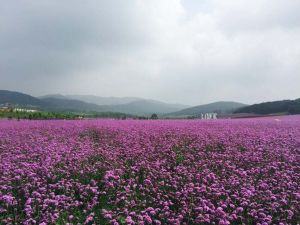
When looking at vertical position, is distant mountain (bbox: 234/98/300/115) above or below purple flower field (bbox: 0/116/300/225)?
above

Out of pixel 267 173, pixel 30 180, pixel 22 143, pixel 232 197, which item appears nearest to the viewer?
pixel 232 197

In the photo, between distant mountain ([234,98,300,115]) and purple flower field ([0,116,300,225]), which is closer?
purple flower field ([0,116,300,225])

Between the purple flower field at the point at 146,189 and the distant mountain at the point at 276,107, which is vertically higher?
the distant mountain at the point at 276,107

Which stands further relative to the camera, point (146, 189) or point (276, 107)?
point (276, 107)

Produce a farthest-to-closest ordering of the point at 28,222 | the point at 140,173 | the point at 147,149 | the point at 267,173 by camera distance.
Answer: the point at 147,149
the point at 140,173
the point at 267,173
the point at 28,222

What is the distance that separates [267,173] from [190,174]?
152 centimetres

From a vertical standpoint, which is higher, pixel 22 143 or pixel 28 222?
pixel 22 143

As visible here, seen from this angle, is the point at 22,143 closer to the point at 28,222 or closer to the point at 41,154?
the point at 41,154

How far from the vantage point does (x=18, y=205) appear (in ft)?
18.9

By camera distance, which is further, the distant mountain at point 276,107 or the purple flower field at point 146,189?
the distant mountain at point 276,107

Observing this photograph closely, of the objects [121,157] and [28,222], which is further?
[121,157]

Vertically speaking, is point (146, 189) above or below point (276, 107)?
below

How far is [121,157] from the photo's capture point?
8688 millimetres

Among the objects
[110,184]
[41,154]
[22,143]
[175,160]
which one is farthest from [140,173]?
[22,143]
